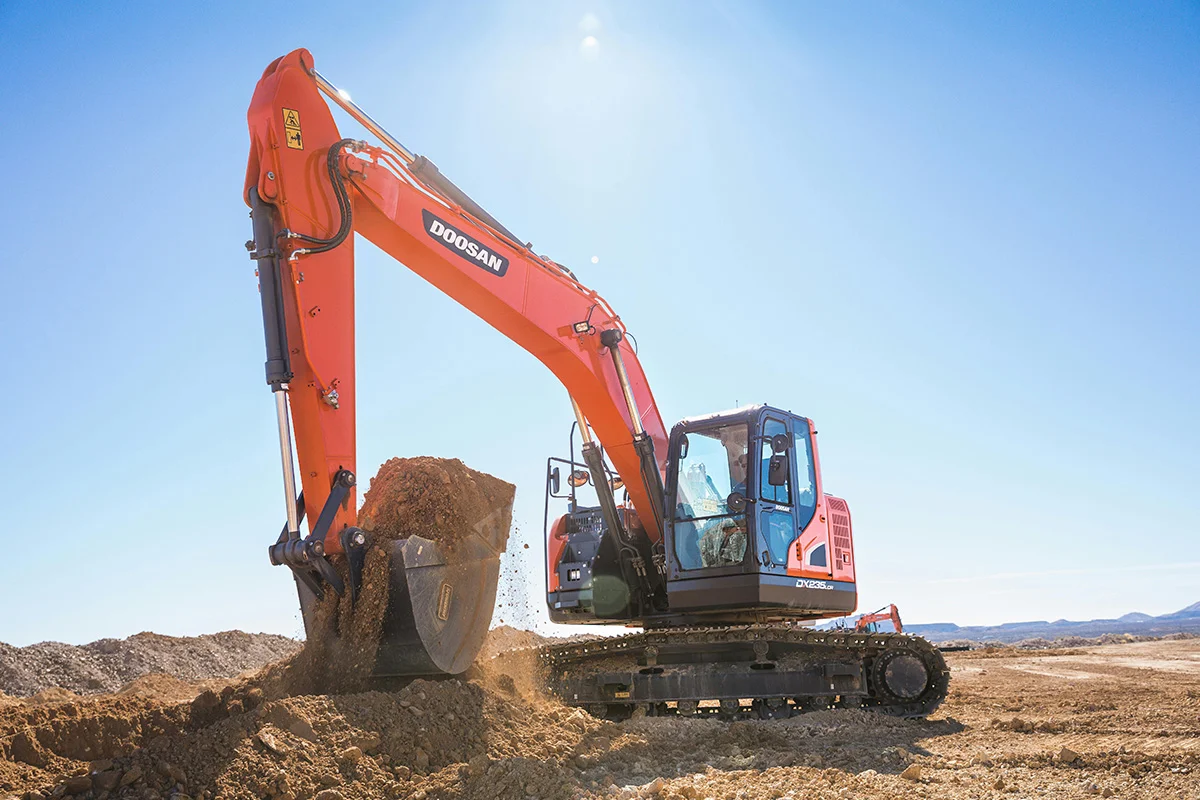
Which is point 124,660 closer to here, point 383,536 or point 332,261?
point 383,536

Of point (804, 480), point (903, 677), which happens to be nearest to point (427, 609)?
point (804, 480)

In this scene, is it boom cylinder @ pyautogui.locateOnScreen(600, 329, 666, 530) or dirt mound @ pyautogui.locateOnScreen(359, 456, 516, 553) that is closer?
dirt mound @ pyautogui.locateOnScreen(359, 456, 516, 553)

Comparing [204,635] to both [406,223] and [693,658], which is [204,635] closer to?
[693,658]

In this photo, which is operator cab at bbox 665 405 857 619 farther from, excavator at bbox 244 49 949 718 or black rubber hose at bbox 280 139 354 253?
black rubber hose at bbox 280 139 354 253

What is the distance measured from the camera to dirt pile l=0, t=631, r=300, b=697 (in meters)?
11.9

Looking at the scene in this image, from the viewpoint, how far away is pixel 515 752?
6.42m

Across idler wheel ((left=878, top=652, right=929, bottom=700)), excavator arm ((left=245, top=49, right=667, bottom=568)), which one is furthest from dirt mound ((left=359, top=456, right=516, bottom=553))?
idler wheel ((left=878, top=652, right=929, bottom=700))

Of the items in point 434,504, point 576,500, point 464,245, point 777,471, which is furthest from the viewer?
point 576,500

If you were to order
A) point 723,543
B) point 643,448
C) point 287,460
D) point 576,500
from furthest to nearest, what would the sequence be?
point 576,500, point 643,448, point 723,543, point 287,460

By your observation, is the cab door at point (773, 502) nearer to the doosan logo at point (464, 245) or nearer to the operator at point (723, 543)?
the operator at point (723, 543)

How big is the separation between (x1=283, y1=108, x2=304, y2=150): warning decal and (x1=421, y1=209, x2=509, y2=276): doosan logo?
44.0 inches

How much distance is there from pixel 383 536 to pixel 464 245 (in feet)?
8.18

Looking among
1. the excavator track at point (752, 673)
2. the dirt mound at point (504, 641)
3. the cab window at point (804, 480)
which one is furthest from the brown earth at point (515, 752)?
the cab window at point (804, 480)

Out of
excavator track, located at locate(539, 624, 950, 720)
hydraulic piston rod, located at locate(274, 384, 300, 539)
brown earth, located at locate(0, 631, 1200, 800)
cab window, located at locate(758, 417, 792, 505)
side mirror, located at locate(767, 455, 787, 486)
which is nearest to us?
brown earth, located at locate(0, 631, 1200, 800)
